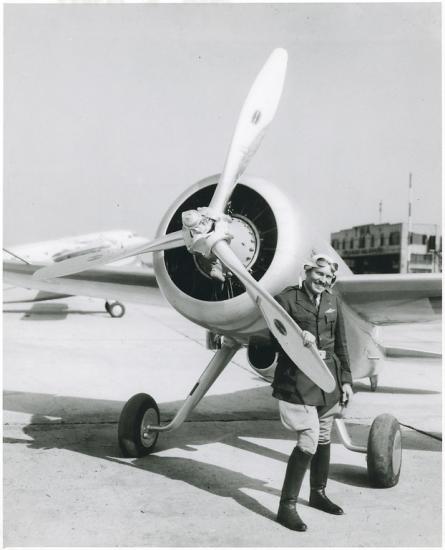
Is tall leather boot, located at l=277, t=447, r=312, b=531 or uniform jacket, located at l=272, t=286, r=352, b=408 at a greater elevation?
uniform jacket, located at l=272, t=286, r=352, b=408

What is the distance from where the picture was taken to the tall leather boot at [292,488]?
3.44 metres

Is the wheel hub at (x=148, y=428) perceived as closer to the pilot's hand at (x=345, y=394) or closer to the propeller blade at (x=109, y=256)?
the propeller blade at (x=109, y=256)

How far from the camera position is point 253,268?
3906mm

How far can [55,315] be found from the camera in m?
18.0

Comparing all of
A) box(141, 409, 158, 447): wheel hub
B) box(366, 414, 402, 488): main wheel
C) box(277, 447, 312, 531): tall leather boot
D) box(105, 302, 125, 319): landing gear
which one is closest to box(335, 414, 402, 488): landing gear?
box(366, 414, 402, 488): main wheel

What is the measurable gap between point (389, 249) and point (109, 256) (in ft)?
77.5

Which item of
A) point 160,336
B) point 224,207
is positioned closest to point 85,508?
point 224,207

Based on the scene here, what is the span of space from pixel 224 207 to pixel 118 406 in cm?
366

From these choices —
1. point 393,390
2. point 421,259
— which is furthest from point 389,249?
point 393,390

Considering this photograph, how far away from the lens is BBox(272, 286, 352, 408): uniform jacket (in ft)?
11.5

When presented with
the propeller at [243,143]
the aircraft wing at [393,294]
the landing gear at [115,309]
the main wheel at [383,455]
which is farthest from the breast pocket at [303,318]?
the landing gear at [115,309]

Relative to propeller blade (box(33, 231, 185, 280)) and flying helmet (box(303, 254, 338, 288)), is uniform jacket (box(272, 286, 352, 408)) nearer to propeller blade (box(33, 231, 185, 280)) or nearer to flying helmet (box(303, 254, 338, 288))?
flying helmet (box(303, 254, 338, 288))

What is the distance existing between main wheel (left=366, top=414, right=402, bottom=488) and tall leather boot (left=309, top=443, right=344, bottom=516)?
48cm

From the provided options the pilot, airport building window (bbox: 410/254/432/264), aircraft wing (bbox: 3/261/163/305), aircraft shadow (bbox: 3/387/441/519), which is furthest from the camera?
airport building window (bbox: 410/254/432/264)
